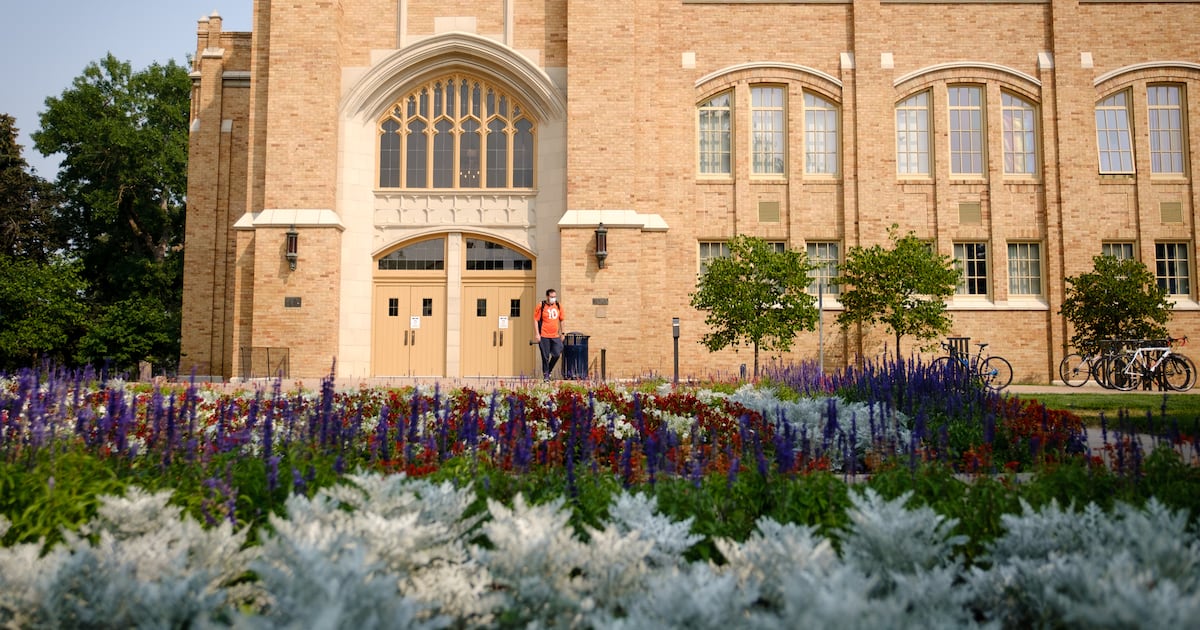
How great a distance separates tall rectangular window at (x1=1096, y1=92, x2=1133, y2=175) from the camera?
1977 centimetres

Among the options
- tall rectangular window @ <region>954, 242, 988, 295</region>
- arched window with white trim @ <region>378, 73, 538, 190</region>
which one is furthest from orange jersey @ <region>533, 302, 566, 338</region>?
tall rectangular window @ <region>954, 242, 988, 295</region>

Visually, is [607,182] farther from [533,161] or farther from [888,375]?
[888,375]

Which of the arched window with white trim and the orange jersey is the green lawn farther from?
the arched window with white trim

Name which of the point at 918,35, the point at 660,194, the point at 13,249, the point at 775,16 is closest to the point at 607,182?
the point at 660,194

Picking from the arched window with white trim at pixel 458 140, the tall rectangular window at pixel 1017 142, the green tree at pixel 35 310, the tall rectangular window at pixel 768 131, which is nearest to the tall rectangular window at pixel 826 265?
the tall rectangular window at pixel 768 131

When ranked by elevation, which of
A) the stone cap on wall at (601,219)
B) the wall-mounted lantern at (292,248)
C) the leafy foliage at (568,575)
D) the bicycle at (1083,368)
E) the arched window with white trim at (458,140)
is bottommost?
the leafy foliage at (568,575)

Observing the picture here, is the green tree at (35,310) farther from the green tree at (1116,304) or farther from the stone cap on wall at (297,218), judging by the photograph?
the green tree at (1116,304)

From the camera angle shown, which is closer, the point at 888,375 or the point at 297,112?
the point at 888,375

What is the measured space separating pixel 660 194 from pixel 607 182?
5.85 ft

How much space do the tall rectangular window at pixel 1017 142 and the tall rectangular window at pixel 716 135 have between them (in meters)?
7.27

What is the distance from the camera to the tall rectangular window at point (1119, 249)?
64.3 ft

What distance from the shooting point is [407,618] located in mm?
2096

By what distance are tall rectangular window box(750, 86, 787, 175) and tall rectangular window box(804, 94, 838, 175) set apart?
26.2 inches

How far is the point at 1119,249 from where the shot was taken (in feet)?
64.6
